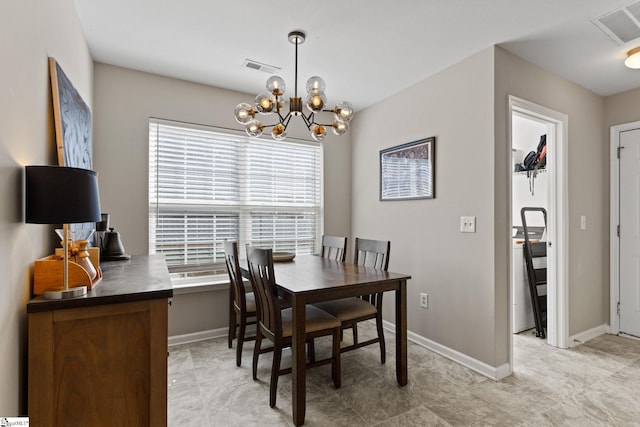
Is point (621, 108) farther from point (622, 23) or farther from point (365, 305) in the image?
point (365, 305)

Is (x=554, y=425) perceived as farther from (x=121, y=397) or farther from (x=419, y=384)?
(x=121, y=397)

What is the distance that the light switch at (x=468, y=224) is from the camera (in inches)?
103

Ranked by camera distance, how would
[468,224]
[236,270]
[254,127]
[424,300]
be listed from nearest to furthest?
[254,127] → [236,270] → [468,224] → [424,300]

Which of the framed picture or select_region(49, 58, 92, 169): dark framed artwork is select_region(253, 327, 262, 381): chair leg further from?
the framed picture

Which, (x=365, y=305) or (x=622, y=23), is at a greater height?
(x=622, y=23)

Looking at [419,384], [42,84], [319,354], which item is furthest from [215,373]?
[42,84]

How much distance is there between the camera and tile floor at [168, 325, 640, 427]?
75.5 inches

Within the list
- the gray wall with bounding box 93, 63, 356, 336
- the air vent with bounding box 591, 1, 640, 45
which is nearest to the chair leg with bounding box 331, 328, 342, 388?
the gray wall with bounding box 93, 63, 356, 336

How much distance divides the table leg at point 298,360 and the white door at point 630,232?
11.6 ft

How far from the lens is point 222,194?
11.0 feet

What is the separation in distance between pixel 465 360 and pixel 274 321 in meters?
1.67

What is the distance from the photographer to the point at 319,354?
9.09 ft

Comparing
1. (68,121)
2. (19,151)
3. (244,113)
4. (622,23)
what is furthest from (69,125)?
(622,23)

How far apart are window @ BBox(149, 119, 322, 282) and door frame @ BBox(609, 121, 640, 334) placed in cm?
314
